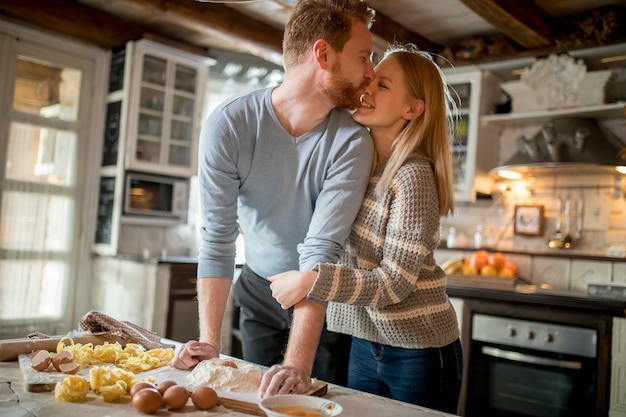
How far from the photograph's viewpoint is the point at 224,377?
119 cm

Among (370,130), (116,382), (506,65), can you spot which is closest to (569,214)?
(506,65)

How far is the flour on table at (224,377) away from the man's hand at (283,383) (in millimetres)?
40

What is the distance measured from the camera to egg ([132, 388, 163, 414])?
3.33ft

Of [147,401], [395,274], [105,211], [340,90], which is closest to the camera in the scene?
[147,401]

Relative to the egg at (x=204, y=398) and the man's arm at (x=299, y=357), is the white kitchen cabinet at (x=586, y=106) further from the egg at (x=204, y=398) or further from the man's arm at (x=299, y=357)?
the egg at (x=204, y=398)

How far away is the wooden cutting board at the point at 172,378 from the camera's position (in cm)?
108

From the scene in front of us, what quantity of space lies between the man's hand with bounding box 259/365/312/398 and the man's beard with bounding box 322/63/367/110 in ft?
2.46

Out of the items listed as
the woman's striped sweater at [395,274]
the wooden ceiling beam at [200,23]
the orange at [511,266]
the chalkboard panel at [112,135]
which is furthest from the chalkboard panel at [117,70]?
the woman's striped sweater at [395,274]

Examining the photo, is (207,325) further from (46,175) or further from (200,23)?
(46,175)

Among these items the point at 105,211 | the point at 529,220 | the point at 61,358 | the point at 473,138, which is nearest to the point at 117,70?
the point at 105,211

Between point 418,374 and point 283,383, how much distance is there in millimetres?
446

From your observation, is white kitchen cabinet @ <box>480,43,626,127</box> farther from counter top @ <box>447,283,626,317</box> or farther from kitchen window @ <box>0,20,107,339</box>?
kitchen window @ <box>0,20,107,339</box>

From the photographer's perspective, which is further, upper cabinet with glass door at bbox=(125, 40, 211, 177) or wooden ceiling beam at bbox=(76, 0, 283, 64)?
upper cabinet with glass door at bbox=(125, 40, 211, 177)

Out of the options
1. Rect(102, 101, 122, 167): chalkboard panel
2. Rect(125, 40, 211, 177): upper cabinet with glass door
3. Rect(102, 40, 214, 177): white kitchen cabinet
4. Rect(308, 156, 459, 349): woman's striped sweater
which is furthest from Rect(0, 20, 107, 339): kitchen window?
Rect(308, 156, 459, 349): woman's striped sweater
